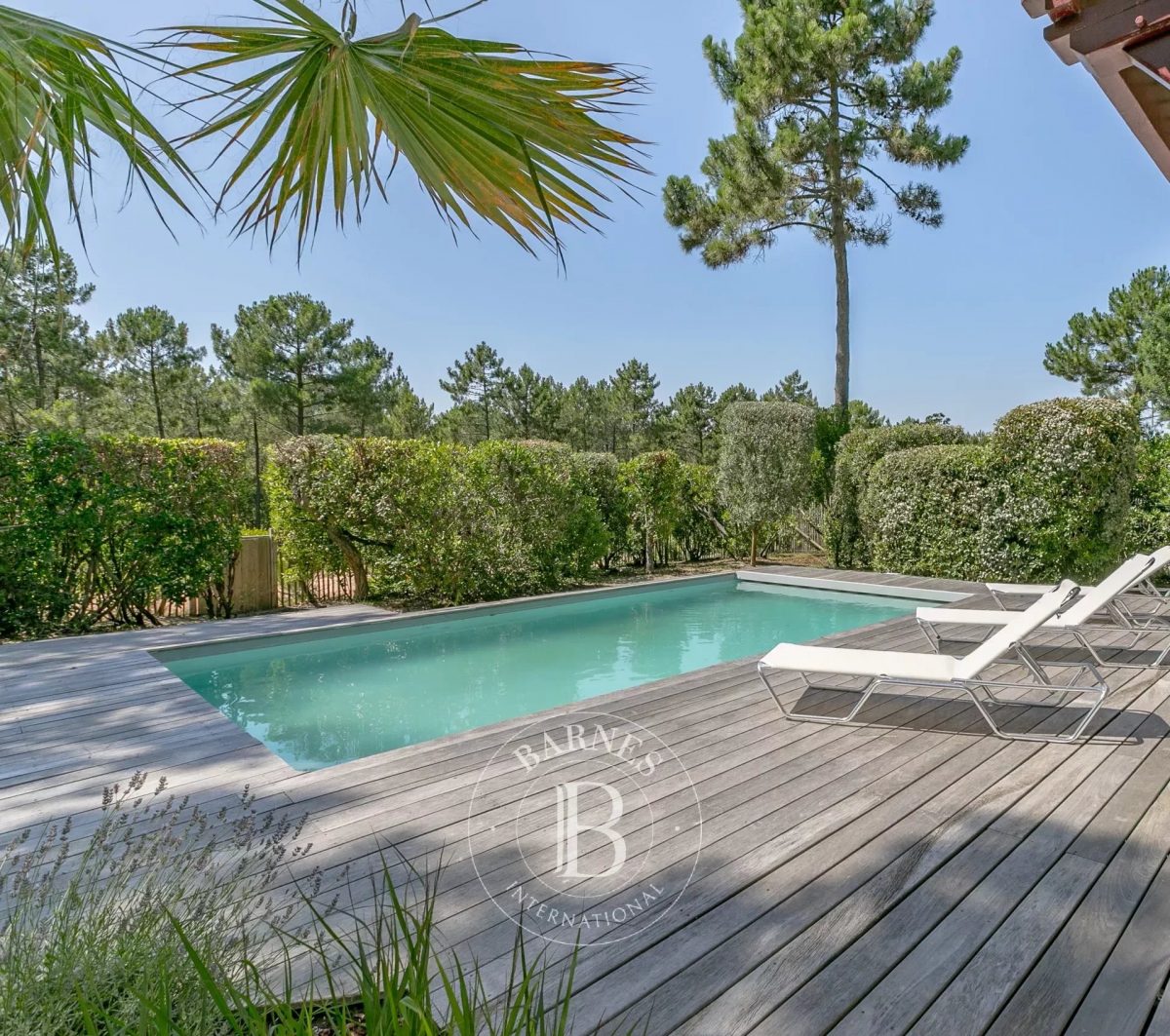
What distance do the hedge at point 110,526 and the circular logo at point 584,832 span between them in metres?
5.87

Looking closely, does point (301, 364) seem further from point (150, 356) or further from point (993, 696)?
point (993, 696)

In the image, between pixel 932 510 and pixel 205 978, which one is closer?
pixel 205 978

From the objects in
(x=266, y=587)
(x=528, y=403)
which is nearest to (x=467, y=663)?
(x=266, y=587)

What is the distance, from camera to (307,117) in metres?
2.13

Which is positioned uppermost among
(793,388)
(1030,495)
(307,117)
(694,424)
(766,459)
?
(793,388)

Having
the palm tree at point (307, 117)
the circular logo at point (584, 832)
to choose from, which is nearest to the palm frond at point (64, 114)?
the palm tree at point (307, 117)

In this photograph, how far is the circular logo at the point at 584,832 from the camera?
226 centimetres

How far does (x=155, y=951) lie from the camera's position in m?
1.37

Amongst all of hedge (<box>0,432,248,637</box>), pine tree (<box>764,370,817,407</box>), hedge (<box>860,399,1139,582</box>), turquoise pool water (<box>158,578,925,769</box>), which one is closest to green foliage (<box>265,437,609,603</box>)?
hedge (<box>0,432,248,637</box>)

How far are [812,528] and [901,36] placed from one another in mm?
9718

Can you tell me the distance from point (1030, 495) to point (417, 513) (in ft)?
26.5

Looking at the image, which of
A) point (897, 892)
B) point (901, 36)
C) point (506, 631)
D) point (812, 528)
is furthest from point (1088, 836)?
point (901, 36)

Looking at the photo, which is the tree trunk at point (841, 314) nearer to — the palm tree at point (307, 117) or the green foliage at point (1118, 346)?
the green foliage at point (1118, 346)

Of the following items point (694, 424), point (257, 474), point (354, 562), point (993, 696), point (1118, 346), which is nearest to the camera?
point (993, 696)
